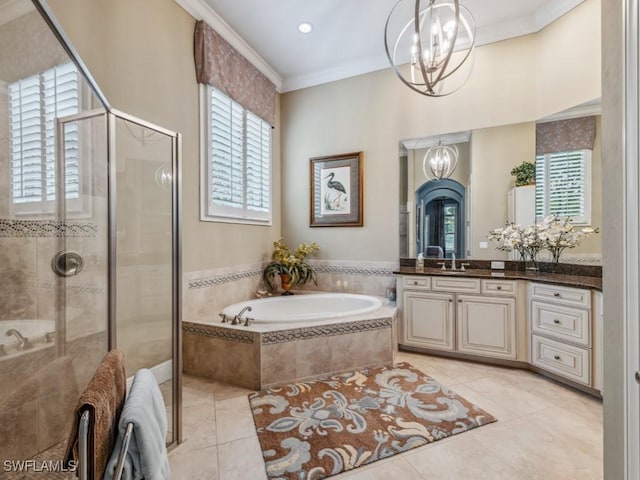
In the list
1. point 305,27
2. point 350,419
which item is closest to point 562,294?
point 350,419

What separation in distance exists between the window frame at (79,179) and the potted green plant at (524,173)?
3522 millimetres

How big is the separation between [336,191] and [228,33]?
2016mm

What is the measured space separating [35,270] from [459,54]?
3.98 meters

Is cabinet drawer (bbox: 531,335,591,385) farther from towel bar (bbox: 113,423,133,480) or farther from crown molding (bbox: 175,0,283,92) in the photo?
crown molding (bbox: 175,0,283,92)

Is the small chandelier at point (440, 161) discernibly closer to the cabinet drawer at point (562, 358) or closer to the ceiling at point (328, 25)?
the ceiling at point (328, 25)

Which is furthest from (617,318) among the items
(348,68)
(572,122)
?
(348,68)

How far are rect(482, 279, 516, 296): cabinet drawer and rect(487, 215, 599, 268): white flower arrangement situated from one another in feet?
1.57

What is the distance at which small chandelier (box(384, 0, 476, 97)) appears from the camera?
195cm

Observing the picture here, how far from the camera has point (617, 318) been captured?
2.86ft

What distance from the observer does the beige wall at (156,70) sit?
1971mm

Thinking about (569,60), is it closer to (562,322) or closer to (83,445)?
(562,322)

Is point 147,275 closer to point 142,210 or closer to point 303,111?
point 142,210

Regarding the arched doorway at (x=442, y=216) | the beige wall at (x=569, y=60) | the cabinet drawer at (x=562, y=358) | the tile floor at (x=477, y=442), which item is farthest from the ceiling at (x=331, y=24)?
the tile floor at (x=477, y=442)

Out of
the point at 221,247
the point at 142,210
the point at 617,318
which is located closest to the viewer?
the point at 617,318
